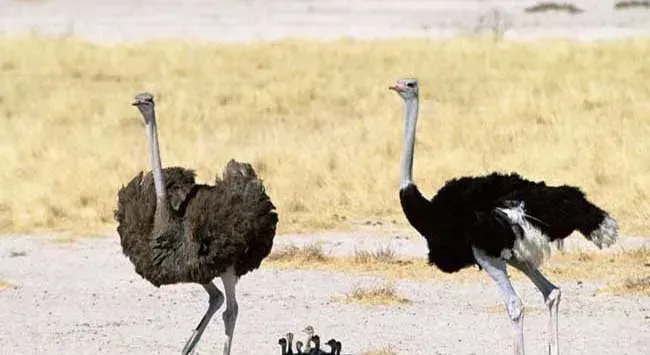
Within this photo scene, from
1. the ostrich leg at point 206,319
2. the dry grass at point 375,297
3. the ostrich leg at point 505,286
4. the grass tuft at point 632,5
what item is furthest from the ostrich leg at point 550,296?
the grass tuft at point 632,5

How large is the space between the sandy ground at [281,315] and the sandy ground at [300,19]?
2428cm

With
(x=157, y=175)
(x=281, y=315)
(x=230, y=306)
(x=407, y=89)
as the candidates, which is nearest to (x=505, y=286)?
(x=407, y=89)

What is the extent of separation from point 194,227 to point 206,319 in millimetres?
702

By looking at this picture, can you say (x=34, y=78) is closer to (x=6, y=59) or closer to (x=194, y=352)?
(x=6, y=59)

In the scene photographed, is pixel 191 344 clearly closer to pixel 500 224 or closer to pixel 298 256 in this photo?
pixel 500 224

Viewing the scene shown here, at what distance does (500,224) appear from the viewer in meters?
9.22

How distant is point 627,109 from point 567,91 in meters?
2.16

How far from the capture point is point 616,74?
27047 mm

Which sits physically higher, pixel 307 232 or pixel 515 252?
pixel 515 252

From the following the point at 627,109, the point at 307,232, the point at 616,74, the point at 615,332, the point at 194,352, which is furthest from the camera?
the point at 616,74

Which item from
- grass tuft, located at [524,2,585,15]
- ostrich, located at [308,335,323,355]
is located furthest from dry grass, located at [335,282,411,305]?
grass tuft, located at [524,2,585,15]

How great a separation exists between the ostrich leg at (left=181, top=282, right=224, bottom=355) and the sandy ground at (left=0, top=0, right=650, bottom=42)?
88.6 ft

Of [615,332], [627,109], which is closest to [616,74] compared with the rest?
[627,109]

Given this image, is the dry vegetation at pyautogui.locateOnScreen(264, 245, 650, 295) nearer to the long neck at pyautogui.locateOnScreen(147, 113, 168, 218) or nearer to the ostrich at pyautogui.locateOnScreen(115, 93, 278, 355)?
the ostrich at pyautogui.locateOnScreen(115, 93, 278, 355)
